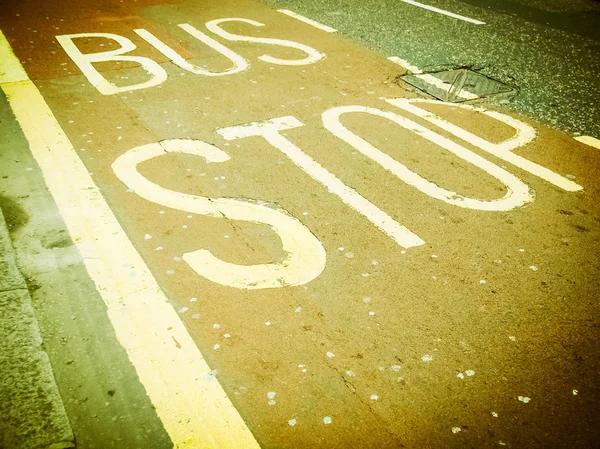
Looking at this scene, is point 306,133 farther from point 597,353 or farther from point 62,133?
point 597,353

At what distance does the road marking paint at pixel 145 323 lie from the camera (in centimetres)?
225

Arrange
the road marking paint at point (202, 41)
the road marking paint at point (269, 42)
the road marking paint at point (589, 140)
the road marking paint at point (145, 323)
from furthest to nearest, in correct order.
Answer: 1. the road marking paint at point (269, 42)
2. the road marking paint at point (202, 41)
3. the road marking paint at point (589, 140)
4. the road marking paint at point (145, 323)

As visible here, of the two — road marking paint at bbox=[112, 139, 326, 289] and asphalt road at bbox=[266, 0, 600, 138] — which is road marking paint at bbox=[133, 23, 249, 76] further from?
asphalt road at bbox=[266, 0, 600, 138]

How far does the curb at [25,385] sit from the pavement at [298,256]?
2 cm

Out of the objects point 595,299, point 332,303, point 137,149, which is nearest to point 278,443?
point 332,303

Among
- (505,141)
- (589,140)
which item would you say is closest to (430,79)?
(505,141)

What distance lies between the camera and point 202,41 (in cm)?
680

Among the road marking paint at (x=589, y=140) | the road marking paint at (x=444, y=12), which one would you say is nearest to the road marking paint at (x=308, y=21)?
the road marking paint at (x=444, y=12)

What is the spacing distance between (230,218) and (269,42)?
168 inches

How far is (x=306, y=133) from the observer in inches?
183

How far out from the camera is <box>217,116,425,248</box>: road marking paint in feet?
11.4

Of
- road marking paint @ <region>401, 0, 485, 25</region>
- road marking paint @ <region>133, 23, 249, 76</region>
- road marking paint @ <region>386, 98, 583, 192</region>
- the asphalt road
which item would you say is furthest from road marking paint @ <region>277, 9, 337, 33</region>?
road marking paint @ <region>386, 98, 583, 192</region>

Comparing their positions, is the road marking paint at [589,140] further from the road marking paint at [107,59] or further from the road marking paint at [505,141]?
the road marking paint at [107,59]

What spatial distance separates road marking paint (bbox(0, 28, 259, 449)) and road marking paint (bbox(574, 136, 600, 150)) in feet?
14.2
